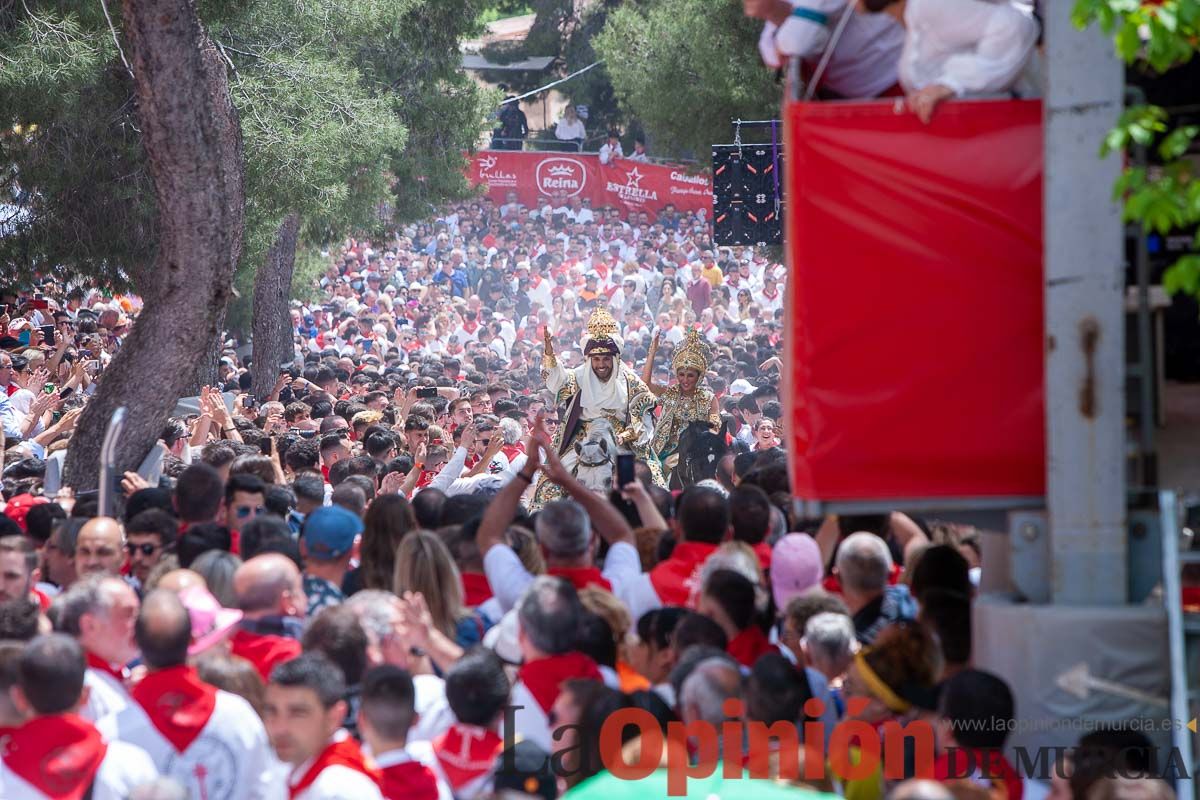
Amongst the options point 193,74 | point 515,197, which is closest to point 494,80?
point 515,197

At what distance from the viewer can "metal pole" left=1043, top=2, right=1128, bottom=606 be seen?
5590mm

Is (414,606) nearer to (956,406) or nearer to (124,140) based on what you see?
(956,406)

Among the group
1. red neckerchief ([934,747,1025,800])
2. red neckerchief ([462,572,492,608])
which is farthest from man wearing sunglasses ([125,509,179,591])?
red neckerchief ([934,747,1025,800])

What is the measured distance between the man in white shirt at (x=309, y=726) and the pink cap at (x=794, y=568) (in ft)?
8.70

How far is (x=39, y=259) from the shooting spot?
48.2 ft

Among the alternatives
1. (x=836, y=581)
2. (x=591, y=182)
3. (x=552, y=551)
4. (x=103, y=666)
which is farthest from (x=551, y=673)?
(x=591, y=182)

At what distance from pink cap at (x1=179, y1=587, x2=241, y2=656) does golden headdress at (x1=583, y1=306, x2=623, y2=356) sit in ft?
23.8

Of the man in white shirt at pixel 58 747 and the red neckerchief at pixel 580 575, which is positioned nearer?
the man in white shirt at pixel 58 747

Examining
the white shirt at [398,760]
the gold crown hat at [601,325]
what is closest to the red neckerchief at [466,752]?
the white shirt at [398,760]

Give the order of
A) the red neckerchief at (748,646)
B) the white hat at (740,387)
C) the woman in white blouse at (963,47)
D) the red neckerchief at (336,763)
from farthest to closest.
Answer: the white hat at (740,387) → the red neckerchief at (748,646) → the woman in white blouse at (963,47) → the red neckerchief at (336,763)

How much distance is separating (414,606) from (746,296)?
25555 millimetres

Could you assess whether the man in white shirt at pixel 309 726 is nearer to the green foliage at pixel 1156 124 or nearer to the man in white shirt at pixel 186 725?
the man in white shirt at pixel 186 725

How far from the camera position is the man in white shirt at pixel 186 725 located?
511 centimetres

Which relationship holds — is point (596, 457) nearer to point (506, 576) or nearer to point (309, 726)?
point (506, 576)
